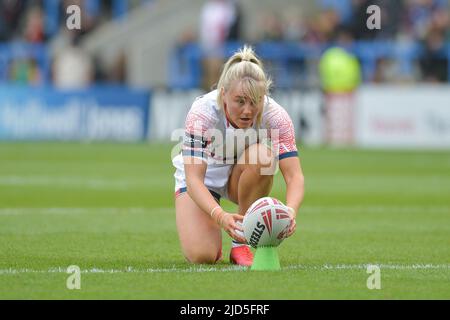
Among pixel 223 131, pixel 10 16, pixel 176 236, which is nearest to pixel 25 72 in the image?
pixel 10 16

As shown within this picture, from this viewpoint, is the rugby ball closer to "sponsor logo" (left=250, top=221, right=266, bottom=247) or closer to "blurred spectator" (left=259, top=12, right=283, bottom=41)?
"sponsor logo" (left=250, top=221, right=266, bottom=247)

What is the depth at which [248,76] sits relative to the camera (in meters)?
7.97

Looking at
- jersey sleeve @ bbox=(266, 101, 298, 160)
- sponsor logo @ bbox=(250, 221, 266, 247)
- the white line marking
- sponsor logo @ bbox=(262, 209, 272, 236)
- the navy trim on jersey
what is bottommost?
the white line marking

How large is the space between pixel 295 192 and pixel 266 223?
0.51m

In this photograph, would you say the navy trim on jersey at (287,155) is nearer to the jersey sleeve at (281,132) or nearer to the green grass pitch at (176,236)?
the jersey sleeve at (281,132)

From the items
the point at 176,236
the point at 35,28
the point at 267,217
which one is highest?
the point at 35,28

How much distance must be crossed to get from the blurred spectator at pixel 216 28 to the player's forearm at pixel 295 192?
70.0 feet

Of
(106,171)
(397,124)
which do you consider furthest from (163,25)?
(106,171)

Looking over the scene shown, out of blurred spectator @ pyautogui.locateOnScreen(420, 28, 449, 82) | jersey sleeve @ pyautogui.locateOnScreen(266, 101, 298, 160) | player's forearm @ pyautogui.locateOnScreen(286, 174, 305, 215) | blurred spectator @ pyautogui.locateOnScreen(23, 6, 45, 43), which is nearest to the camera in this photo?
player's forearm @ pyautogui.locateOnScreen(286, 174, 305, 215)

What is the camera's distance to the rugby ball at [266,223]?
25.5ft

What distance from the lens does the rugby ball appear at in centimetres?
777

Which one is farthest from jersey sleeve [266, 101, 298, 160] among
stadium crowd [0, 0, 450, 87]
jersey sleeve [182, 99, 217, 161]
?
stadium crowd [0, 0, 450, 87]

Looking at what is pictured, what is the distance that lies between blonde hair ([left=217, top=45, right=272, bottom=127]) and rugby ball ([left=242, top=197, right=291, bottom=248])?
74 cm

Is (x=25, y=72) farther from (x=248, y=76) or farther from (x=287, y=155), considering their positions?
(x=248, y=76)
